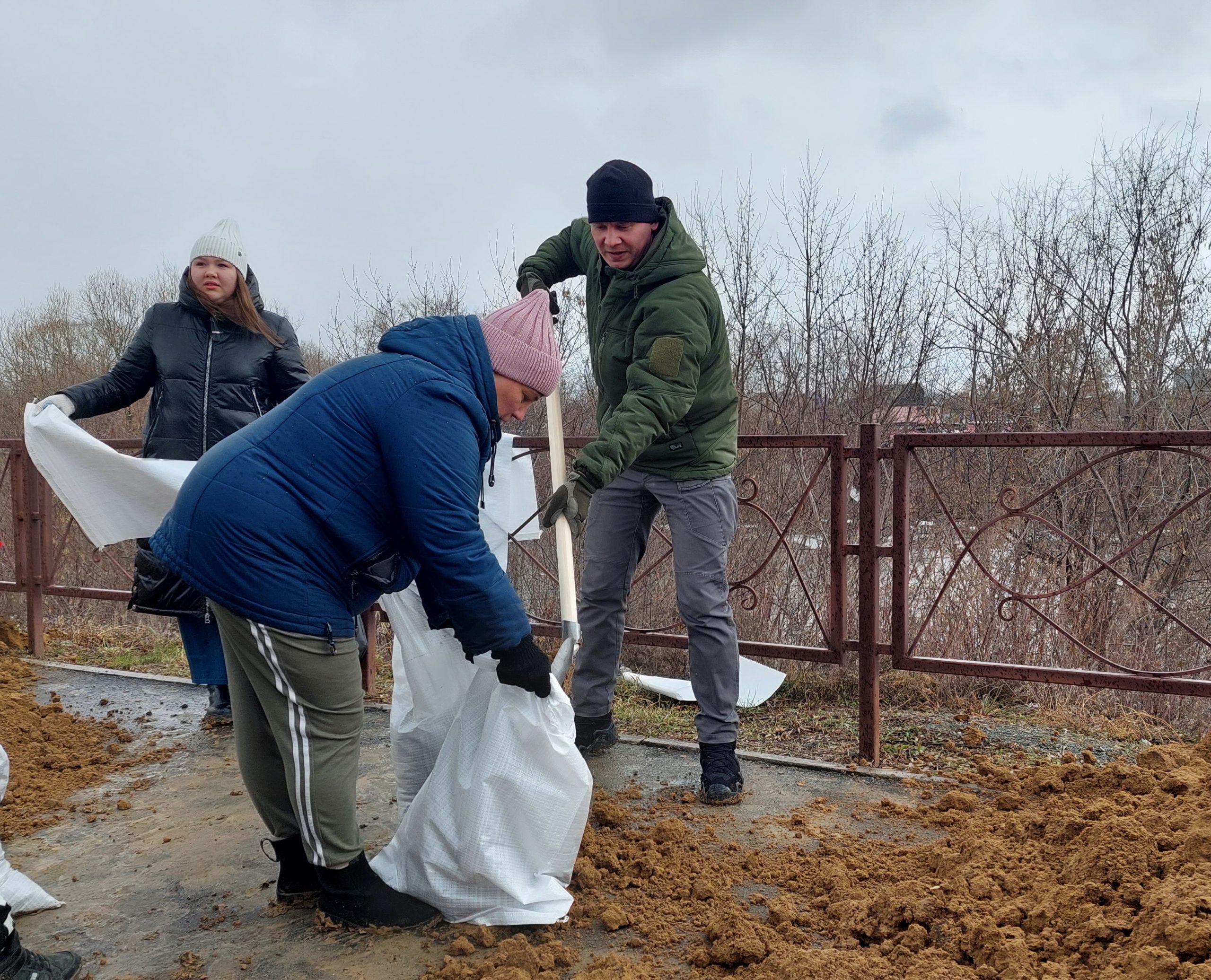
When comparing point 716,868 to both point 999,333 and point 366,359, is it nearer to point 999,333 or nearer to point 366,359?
point 366,359

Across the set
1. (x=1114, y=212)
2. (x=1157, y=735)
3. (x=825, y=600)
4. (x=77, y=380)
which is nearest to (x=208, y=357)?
(x=825, y=600)

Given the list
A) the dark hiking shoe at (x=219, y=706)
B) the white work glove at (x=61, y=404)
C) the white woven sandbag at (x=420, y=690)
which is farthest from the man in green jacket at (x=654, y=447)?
the white work glove at (x=61, y=404)

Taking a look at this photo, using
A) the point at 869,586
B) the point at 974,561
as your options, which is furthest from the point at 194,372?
the point at 974,561

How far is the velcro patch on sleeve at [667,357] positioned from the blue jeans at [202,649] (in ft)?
7.14

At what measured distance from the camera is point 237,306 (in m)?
3.70

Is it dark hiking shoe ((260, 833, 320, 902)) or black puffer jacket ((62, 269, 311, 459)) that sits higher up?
black puffer jacket ((62, 269, 311, 459))

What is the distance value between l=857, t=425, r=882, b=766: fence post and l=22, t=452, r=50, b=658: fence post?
15.6 ft

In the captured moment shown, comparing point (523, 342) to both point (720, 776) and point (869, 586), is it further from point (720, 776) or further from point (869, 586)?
point (869, 586)

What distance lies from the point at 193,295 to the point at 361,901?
2.50 meters

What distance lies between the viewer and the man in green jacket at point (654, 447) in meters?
2.90

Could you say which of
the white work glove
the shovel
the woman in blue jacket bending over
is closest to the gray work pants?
the shovel

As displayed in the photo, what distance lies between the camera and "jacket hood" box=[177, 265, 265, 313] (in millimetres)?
3695

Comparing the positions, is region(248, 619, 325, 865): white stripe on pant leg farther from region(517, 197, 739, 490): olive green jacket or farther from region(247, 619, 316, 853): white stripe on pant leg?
region(517, 197, 739, 490): olive green jacket

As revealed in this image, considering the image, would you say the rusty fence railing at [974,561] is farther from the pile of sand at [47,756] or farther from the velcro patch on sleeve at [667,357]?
the velcro patch on sleeve at [667,357]
